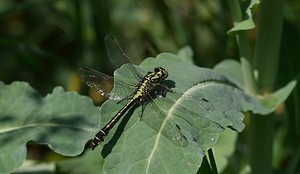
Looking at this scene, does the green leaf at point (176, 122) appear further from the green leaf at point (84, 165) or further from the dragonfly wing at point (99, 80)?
the green leaf at point (84, 165)

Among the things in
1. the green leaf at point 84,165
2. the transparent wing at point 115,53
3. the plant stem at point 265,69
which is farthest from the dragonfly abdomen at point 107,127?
the green leaf at point 84,165

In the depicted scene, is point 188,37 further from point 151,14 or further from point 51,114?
point 51,114

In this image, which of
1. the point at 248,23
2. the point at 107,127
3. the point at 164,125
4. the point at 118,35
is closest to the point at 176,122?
the point at 164,125

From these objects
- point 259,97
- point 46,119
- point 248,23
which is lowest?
point 46,119

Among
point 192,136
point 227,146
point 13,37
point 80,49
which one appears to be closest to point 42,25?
point 13,37

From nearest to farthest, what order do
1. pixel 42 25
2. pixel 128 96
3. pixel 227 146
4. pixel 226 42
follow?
pixel 128 96 → pixel 227 146 → pixel 226 42 → pixel 42 25

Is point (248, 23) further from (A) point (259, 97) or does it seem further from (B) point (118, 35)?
(B) point (118, 35)
